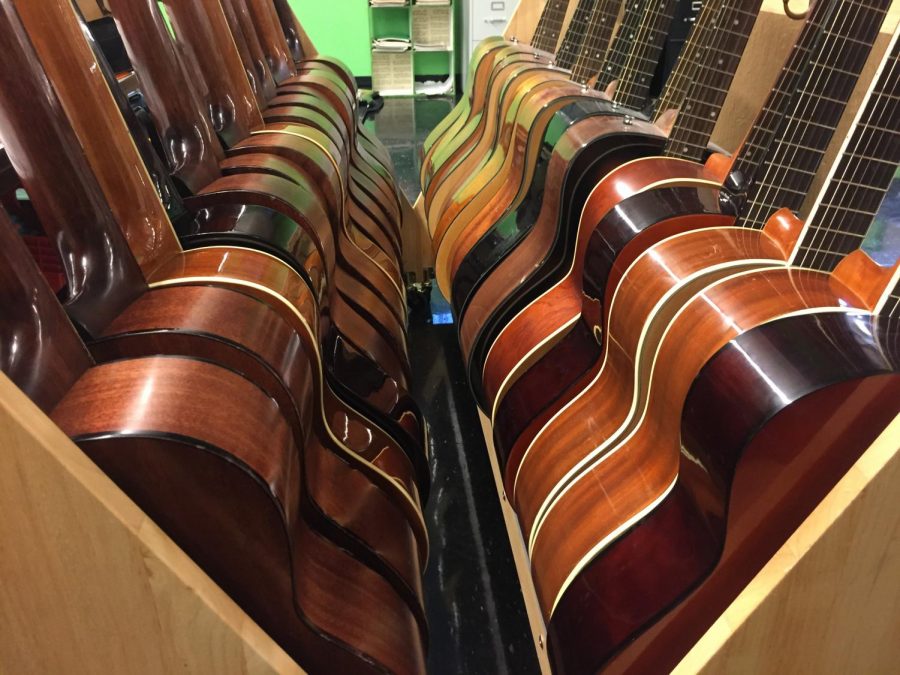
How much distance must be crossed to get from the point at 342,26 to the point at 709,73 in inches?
167

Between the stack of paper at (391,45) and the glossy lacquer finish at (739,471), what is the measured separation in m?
4.16

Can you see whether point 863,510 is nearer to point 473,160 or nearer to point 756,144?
point 756,144

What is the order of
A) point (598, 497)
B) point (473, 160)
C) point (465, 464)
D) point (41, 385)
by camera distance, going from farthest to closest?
1. point (473, 160)
2. point (465, 464)
3. point (598, 497)
4. point (41, 385)

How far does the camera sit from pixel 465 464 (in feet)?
4.61

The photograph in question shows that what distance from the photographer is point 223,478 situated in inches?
20.2

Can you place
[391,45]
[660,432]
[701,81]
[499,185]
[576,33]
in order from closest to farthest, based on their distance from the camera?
[660,432], [701,81], [499,185], [576,33], [391,45]

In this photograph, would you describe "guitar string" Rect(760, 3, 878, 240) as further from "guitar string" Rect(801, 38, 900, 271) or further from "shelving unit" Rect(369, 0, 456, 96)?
"shelving unit" Rect(369, 0, 456, 96)

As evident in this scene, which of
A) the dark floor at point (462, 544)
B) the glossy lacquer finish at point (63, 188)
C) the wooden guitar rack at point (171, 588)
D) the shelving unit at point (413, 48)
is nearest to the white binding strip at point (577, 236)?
the dark floor at point (462, 544)

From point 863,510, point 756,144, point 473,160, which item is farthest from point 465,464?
point 863,510

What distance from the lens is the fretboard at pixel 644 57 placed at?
118 cm

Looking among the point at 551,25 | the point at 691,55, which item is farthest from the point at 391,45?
the point at 691,55

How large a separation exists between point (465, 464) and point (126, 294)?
0.87 meters

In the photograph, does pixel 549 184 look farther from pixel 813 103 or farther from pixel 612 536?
pixel 612 536

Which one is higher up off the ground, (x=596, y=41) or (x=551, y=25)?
(x=596, y=41)
